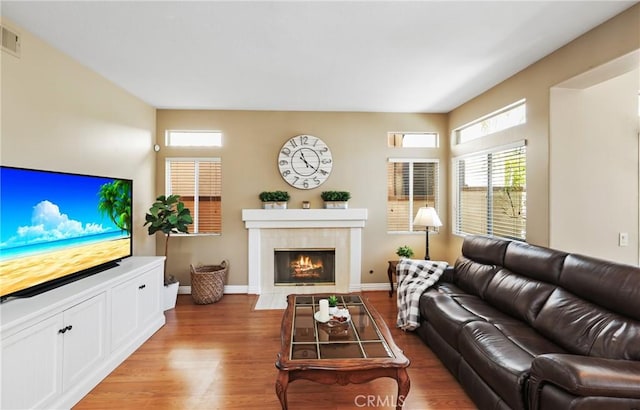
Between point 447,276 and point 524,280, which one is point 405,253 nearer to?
point 447,276

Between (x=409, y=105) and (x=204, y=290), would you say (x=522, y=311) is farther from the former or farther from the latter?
(x=204, y=290)

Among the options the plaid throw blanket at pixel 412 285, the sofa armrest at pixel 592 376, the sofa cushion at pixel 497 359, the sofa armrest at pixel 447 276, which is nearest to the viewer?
the sofa armrest at pixel 592 376

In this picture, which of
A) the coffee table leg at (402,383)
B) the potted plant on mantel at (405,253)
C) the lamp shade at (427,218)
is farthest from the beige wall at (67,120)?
the lamp shade at (427,218)

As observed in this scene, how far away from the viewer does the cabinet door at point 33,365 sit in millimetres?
1666

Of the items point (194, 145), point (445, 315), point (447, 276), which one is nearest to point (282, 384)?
point (445, 315)

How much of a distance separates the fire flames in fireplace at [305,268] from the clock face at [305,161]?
1.15 m

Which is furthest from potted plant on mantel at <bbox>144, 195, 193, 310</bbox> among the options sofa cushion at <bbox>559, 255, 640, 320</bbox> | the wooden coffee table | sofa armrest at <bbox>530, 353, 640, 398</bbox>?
sofa cushion at <bbox>559, 255, 640, 320</bbox>

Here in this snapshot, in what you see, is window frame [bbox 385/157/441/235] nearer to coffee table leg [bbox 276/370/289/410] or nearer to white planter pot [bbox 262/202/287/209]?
white planter pot [bbox 262/202/287/209]

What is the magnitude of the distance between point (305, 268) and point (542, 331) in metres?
3.12

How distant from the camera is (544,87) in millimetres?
2809

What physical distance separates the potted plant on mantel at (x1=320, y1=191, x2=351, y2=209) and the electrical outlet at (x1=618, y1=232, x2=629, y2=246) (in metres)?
2.94

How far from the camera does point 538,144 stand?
2885 mm

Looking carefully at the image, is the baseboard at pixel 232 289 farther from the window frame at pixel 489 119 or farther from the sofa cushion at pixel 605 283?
the window frame at pixel 489 119

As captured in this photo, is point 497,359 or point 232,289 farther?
point 232,289
